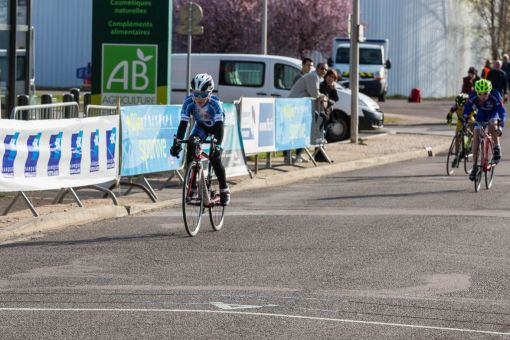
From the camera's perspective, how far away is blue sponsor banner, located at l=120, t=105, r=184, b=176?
16.9 m

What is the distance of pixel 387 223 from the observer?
49.6ft

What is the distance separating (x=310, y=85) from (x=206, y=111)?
1047 cm

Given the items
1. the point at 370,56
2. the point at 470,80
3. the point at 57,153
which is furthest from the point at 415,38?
the point at 57,153

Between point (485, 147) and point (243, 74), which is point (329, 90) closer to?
point (243, 74)

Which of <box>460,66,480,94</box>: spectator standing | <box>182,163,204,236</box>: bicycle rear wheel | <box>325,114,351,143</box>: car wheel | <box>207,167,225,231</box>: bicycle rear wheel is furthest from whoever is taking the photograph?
<box>460,66,480,94</box>: spectator standing

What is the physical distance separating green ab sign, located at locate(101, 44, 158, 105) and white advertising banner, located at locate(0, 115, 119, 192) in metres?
4.01

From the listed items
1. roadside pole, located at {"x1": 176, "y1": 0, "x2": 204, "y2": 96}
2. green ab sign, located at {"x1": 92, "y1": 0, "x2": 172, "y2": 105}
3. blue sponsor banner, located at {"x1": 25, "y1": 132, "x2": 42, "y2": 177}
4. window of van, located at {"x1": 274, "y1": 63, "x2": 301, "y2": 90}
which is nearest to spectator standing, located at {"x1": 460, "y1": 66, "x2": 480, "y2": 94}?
window of van, located at {"x1": 274, "y1": 63, "x2": 301, "y2": 90}

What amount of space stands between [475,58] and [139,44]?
59633 millimetres

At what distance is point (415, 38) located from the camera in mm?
70938

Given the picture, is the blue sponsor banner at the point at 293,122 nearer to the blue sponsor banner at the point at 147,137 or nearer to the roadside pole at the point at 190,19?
the roadside pole at the point at 190,19

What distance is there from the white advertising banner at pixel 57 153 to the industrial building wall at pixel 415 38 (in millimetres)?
53652

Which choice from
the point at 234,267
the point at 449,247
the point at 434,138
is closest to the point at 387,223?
the point at 449,247

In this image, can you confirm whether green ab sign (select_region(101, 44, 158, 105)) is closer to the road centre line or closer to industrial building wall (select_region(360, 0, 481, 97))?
the road centre line

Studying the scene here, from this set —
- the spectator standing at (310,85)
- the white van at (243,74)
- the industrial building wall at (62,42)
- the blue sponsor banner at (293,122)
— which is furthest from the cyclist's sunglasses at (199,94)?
the industrial building wall at (62,42)
